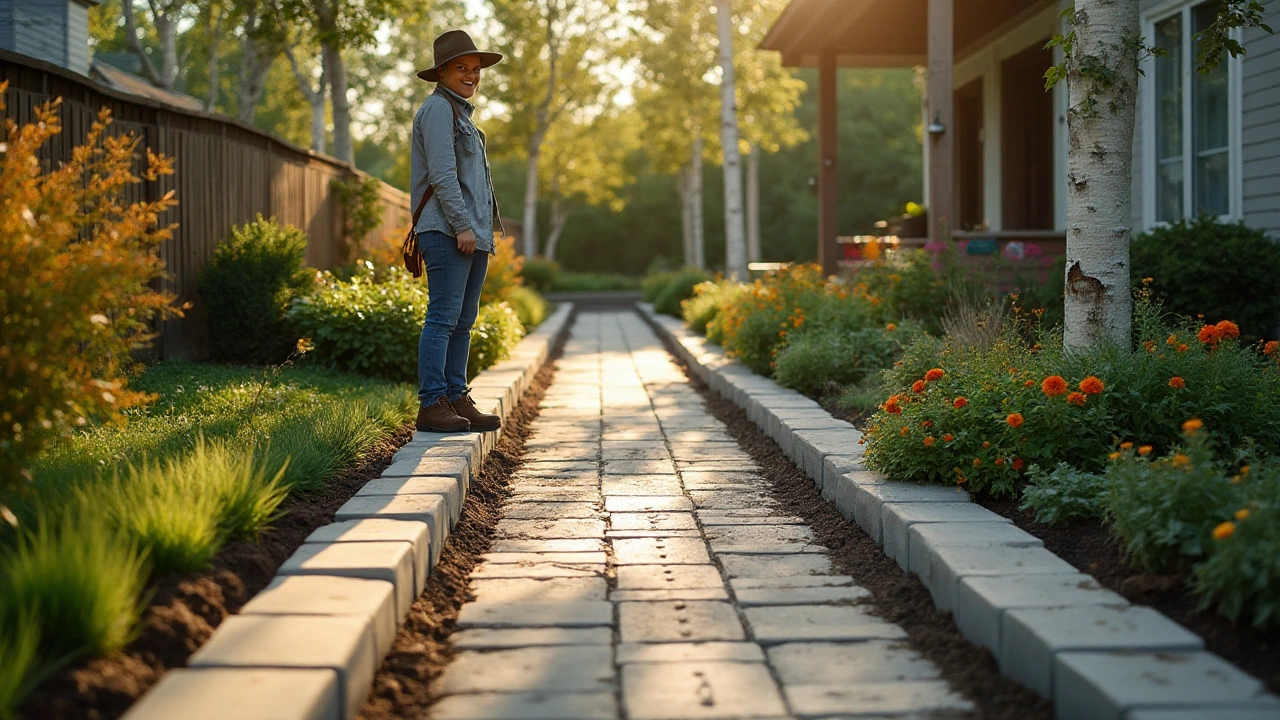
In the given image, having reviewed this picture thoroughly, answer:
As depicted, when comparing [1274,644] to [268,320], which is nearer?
[1274,644]

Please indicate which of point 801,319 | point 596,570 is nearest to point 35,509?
point 596,570

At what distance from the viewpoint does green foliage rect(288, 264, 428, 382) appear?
26.0 feet

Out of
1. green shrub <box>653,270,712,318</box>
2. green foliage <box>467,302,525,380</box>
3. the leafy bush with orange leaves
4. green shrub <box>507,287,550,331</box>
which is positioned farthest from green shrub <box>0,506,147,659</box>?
green shrub <box>653,270,712,318</box>

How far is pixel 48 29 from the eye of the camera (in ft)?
49.4

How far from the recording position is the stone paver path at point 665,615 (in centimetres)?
282

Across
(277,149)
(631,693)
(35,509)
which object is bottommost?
(631,693)

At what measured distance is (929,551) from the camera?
356cm

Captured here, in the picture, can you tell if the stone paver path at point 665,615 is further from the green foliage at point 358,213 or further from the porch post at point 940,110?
the green foliage at point 358,213

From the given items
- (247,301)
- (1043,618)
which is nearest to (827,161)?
(247,301)

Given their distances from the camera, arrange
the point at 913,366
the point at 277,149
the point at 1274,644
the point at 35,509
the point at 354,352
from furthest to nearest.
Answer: the point at 277,149
the point at 354,352
the point at 913,366
the point at 35,509
the point at 1274,644

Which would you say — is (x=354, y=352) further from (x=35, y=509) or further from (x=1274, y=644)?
(x=1274, y=644)

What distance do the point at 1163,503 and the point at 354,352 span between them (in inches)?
237

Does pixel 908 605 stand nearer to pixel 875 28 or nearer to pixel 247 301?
pixel 247 301

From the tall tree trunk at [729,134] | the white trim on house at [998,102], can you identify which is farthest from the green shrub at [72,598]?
the tall tree trunk at [729,134]
